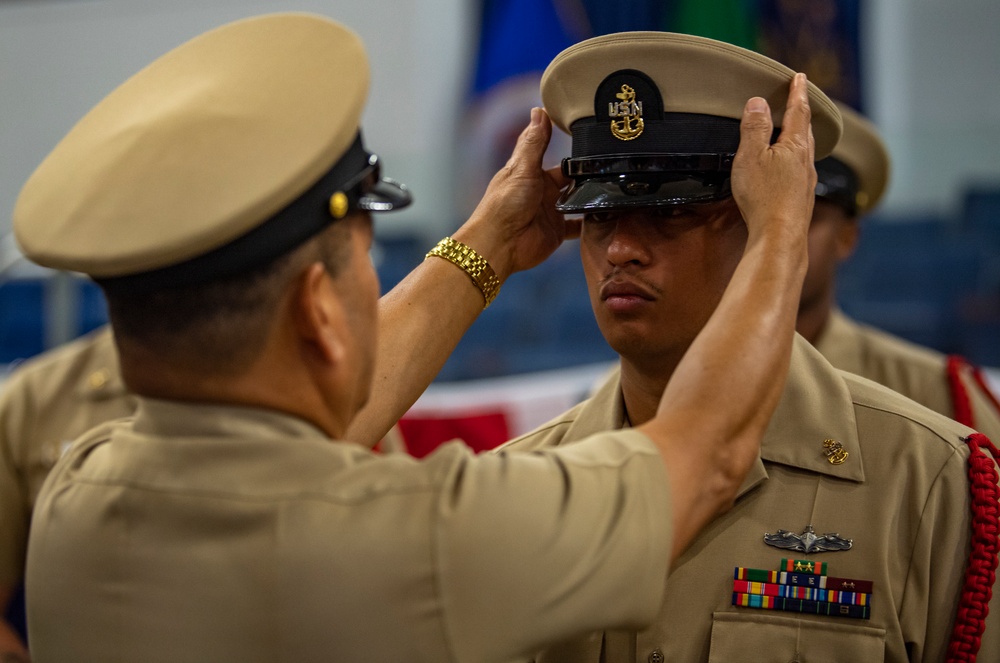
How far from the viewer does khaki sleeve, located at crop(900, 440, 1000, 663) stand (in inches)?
68.6

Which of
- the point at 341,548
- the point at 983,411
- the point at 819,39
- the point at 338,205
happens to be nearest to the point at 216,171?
the point at 338,205

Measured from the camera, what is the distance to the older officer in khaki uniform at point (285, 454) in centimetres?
131

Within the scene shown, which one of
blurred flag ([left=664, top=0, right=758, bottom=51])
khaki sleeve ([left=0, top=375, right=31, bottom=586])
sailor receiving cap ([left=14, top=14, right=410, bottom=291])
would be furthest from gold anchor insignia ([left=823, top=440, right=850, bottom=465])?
blurred flag ([left=664, top=0, right=758, bottom=51])

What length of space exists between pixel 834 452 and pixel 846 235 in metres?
1.77

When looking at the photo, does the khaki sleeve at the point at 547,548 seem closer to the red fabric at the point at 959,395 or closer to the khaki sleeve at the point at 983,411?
the khaki sleeve at the point at 983,411

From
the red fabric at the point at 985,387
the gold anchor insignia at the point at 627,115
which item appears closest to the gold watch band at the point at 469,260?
the gold anchor insignia at the point at 627,115

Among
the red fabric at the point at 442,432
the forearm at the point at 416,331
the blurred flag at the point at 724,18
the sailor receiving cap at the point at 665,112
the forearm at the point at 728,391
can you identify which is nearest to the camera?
the forearm at the point at 728,391

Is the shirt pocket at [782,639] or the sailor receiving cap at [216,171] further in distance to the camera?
the shirt pocket at [782,639]

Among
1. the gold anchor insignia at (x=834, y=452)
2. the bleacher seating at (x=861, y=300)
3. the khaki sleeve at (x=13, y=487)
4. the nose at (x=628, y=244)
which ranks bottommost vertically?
the bleacher seating at (x=861, y=300)

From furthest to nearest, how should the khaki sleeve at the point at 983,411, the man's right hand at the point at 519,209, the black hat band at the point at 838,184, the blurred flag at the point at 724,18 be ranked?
the blurred flag at the point at 724,18, the black hat band at the point at 838,184, the khaki sleeve at the point at 983,411, the man's right hand at the point at 519,209

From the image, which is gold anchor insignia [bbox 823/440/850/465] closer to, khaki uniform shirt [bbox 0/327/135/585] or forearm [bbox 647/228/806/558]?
forearm [bbox 647/228/806/558]

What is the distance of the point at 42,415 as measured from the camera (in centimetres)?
345

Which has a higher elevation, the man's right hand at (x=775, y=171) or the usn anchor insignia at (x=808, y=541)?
the man's right hand at (x=775, y=171)

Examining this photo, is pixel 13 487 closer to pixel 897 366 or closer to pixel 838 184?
pixel 838 184
